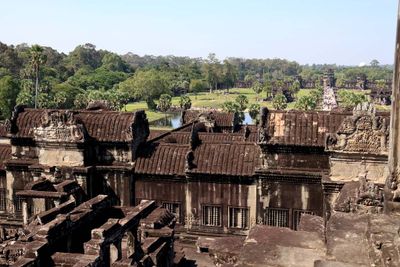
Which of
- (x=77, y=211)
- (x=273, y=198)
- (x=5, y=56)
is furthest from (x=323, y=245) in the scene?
(x=5, y=56)

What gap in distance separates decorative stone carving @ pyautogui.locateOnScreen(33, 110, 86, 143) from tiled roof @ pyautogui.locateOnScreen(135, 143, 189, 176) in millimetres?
2506

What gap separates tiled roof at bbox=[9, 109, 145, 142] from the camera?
719 inches

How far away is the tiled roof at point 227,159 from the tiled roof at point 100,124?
3.00m

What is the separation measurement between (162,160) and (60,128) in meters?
4.22

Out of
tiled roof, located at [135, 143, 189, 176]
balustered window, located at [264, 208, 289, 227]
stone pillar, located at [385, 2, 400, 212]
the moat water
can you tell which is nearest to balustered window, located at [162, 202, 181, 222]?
tiled roof, located at [135, 143, 189, 176]

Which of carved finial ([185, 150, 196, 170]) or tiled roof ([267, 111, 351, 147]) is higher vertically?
tiled roof ([267, 111, 351, 147])

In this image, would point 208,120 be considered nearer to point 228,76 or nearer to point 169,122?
point 169,122

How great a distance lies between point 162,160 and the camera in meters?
18.0

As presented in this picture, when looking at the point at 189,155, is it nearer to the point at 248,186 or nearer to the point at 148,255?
the point at 248,186

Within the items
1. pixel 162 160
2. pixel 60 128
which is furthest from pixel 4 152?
pixel 162 160

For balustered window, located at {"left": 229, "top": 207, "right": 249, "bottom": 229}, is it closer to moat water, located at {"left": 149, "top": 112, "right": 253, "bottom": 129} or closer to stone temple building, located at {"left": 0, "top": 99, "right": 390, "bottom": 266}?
stone temple building, located at {"left": 0, "top": 99, "right": 390, "bottom": 266}

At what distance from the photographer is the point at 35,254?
34.9 ft

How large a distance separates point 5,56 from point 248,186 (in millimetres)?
124344

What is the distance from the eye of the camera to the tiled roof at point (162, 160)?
17.7 m
